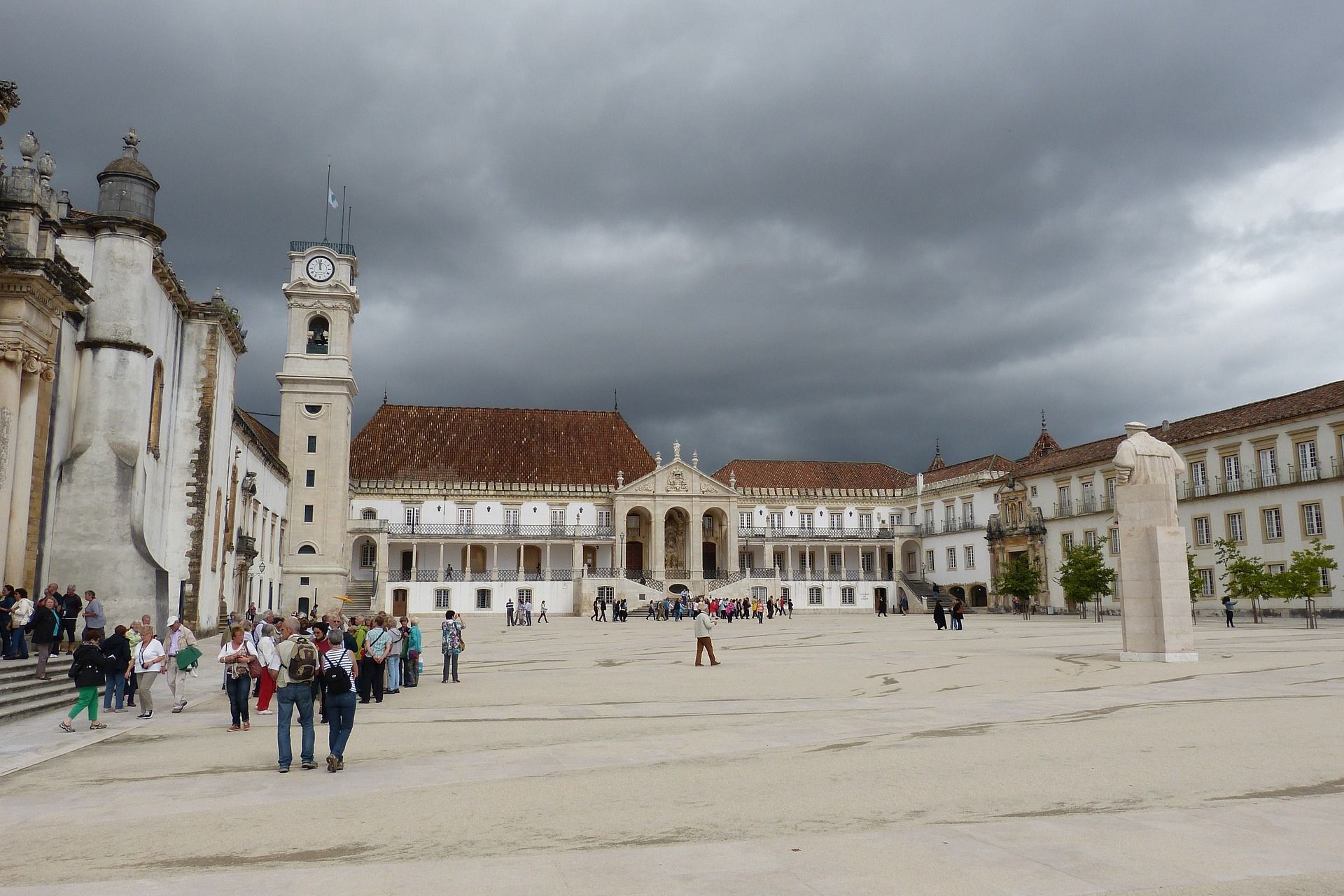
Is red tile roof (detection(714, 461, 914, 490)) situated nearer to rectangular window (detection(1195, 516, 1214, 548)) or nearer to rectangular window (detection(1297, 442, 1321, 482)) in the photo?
rectangular window (detection(1195, 516, 1214, 548))

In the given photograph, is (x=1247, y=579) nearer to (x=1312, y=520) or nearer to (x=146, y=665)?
(x=1312, y=520)

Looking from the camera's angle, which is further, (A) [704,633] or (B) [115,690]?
(A) [704,633]

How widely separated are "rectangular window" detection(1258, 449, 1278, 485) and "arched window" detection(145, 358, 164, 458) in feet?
142

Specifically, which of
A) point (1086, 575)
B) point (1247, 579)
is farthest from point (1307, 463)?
point (1086, 575)

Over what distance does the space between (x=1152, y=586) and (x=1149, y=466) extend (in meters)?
2.31

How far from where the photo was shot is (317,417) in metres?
49.9

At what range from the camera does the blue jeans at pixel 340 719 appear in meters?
8.52

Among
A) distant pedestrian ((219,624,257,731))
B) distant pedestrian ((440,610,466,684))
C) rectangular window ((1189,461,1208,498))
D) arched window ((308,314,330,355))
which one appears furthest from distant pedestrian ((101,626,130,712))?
rectangular window ((1189,461,1208,498))

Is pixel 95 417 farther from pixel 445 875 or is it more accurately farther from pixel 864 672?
pixel 445 875

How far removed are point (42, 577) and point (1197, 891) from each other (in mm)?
19760

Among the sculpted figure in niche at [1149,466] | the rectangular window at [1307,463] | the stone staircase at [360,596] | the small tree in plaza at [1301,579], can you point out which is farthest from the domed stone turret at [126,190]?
the rectangular window at [1307,463]

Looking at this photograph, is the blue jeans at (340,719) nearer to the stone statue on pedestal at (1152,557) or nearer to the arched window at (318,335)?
the stone statue on pedestal at (1152,557)

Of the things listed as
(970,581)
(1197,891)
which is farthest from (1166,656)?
(970,581)

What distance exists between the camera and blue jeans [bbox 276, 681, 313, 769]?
852 cm
